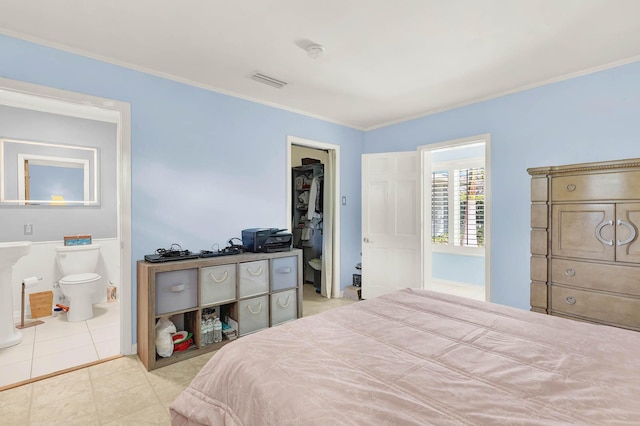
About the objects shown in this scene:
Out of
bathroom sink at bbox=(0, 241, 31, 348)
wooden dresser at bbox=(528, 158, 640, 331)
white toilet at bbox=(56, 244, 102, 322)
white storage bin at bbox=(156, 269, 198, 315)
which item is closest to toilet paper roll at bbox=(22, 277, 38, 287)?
white toilet at bbox=(56, 244, 102, 322)

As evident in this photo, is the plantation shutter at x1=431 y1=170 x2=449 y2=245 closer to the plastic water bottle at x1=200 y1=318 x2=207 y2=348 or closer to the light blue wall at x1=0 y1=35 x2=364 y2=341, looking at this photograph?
the light blue wall at x1=0 y1=35 x2=364 y2=341

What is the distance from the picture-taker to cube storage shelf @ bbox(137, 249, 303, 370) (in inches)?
97.4

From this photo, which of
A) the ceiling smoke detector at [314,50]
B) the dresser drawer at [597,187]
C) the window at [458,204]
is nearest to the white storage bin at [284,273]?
the ceiling smoke detector at [314,50]

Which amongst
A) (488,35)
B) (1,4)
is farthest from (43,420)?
(488,35)

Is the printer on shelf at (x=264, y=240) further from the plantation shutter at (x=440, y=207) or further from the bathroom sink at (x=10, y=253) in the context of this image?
the plantation shutter at (x=440, y=207)

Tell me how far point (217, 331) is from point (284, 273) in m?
0.84

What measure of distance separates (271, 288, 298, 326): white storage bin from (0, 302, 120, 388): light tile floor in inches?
55.6

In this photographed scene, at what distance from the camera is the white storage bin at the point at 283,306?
3.18m

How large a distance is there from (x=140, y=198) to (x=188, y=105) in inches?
39.5

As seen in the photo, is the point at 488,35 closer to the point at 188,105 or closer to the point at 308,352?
the point at 308,352

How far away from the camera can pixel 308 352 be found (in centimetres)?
126

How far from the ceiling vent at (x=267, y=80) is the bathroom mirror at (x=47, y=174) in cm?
266

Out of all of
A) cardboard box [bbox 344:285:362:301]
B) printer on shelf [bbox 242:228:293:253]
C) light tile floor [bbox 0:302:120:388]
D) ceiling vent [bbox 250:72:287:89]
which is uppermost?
ceiling vent [bbox 250:72:287:89]

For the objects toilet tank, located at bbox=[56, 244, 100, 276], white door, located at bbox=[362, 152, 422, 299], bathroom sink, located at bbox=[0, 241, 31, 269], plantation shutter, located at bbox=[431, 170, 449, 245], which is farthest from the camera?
plantation shutter, located at bbox=[431, 170, 449, 245]
